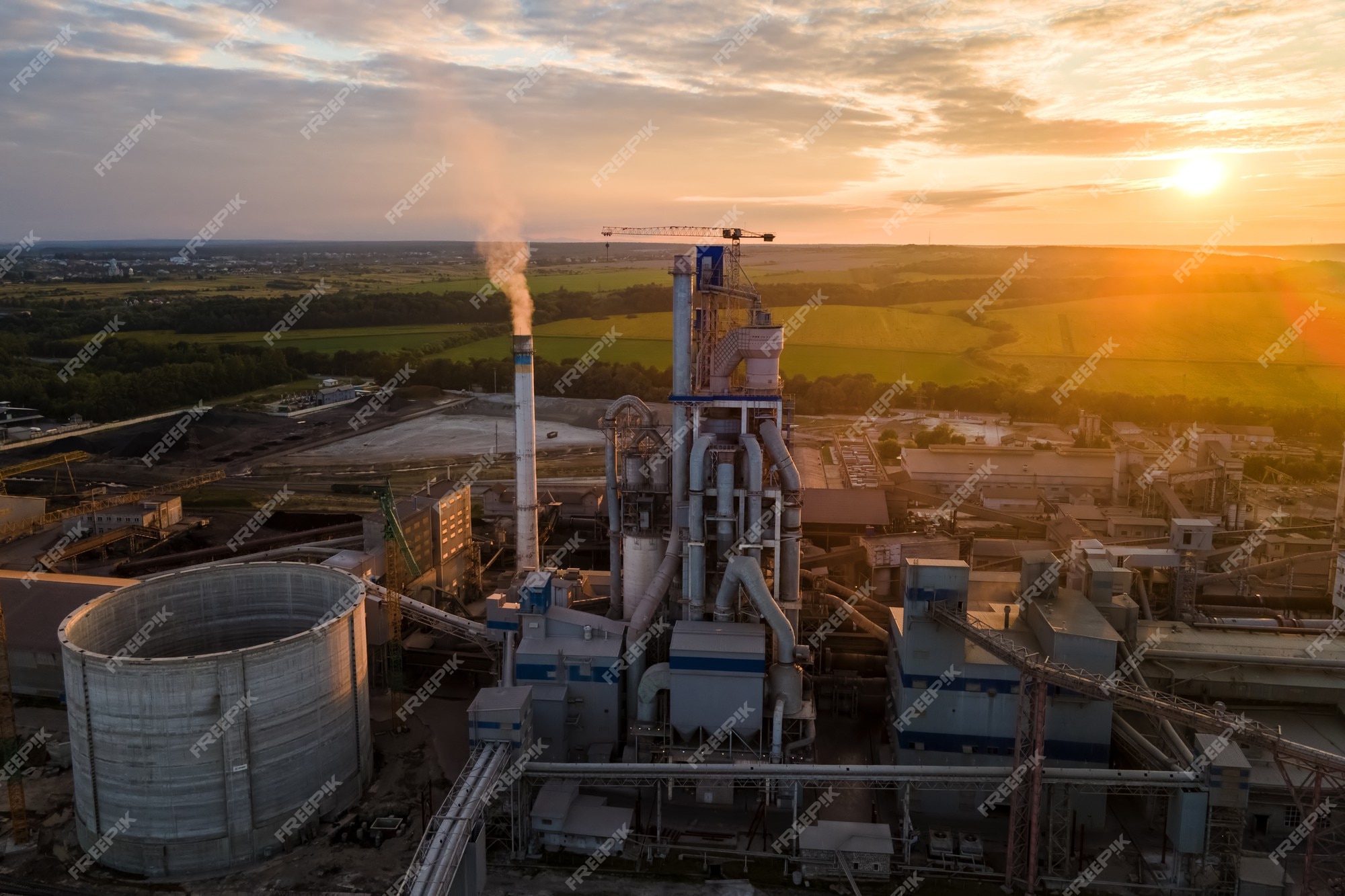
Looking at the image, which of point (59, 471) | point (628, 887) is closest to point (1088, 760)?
point (628, 887)

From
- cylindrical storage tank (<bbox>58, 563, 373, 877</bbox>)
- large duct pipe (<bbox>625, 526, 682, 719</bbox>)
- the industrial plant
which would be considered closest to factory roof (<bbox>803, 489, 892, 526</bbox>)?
the industrial plant

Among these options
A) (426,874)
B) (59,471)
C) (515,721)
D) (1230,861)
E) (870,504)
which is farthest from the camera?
(59,471)

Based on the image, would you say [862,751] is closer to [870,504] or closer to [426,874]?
[426,874]

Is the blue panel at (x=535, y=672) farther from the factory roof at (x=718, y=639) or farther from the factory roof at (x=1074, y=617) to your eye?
the factory roof at (x=1074, y=617)

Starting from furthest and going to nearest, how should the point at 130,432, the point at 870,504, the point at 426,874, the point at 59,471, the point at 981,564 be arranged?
the point at 130,432 < the point at 59,471 < the point at 870,504 < the point at 981,564 < the point at 426,874

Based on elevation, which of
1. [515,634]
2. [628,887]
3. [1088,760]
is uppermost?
[515,634]

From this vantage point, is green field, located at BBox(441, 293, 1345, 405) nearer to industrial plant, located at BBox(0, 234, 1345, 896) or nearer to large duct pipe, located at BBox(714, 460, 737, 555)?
industrial plant, located at BBox(0, 234, 1345, 896)

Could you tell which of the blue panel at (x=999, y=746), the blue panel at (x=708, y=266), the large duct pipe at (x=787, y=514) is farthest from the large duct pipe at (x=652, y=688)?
the blue panel at (x=708, y=266)

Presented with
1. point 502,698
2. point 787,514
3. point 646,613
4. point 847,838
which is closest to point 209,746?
point 502,698
